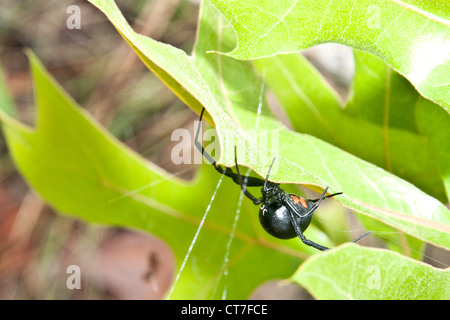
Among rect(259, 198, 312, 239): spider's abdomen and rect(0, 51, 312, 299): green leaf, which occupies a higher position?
rect(259, 198, 312, 239): spider's abdomen

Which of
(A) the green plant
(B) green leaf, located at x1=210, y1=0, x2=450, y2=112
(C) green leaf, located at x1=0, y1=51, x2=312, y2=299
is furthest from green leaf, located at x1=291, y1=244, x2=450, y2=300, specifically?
Answer: (C) green leaf, located at x1=0, y1=51, x2=312, y2=299

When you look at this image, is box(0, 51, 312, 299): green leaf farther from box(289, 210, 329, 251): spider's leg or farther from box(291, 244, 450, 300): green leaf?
box(291, 244, 450, 300): green leaf

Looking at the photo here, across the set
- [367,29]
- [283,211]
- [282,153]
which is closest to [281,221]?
[283,211]

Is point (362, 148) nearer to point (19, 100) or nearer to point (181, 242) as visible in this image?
point (181, 242)

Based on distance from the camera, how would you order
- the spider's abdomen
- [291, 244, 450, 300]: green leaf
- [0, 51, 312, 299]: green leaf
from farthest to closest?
[0, 51, 312, 299]: green leaf, the spider's abdomen, [291, 244, 450, 300]: green leaf

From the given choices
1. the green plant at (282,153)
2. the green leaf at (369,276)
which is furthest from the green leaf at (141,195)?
the green leaf at (369,276)

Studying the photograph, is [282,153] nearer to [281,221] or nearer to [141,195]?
[281,221]

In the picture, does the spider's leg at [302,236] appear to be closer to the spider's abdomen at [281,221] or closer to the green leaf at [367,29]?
the spider's abdomen at [281,221]

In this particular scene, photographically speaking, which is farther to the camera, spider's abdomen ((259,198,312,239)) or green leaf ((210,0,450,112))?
spider's abdomen ((259,198,312,239))
